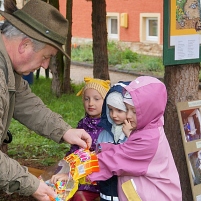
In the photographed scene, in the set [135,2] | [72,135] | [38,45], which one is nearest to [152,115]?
[72,135]

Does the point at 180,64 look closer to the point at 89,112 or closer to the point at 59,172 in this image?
the point at 89,112

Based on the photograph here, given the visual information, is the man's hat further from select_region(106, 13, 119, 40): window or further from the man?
select_region(106, 13, 119, 40): window

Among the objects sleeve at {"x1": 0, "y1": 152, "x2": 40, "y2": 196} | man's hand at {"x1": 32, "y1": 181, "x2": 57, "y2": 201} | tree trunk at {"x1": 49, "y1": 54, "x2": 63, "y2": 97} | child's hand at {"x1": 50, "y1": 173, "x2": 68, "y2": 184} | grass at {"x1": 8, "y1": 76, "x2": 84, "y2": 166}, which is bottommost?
grass at {"x1": 8, "y1": 76, "x2": 84, "y2": 166}

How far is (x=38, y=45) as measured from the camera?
3.00 meters

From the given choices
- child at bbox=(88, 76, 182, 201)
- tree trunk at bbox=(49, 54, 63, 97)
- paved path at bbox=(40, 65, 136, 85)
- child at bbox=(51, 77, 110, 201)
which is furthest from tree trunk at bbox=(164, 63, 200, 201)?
paved path at bbox=(40, 65, 136, 85)

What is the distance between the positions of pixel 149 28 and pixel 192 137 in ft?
44.5

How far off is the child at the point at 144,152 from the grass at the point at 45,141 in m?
2.83

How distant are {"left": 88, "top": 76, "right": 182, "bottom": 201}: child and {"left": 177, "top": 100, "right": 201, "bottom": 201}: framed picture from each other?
1.19 metres

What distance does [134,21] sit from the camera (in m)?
18.1

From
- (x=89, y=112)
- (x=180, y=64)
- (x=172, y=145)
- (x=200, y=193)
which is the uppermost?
(x=180, y=64)

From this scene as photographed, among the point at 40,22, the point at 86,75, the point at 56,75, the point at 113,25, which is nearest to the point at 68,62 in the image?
the point at 56,75

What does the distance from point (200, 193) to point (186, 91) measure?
3.15 ft

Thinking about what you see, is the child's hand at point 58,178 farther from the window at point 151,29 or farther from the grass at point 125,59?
the window at point 151,29

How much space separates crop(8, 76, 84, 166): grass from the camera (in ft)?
21.8
